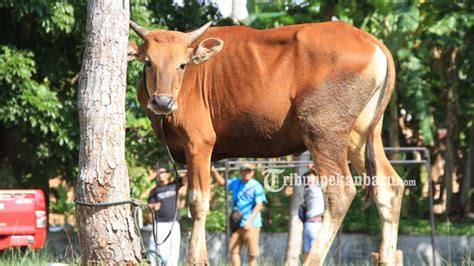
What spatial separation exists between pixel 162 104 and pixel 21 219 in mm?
6068

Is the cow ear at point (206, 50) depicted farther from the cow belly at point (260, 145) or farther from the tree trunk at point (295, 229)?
the tree trunk at point (295, 229)

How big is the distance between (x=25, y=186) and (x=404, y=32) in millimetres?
7466

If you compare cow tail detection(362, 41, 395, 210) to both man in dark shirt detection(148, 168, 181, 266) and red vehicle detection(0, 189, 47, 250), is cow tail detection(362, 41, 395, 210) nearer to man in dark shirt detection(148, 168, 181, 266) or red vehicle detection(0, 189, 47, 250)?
man in dark shirt detection(148, 168, 181, 266)

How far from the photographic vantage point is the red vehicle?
12633 millimetres

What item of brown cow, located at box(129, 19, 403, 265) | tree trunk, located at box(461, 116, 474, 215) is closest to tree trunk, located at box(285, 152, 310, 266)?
tree trunk, located at box(461, 116, 474, 215)

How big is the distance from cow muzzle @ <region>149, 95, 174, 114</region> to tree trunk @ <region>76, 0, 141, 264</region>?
273mm

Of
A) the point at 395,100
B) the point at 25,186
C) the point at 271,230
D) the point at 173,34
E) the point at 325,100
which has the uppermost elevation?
the point at 173,34

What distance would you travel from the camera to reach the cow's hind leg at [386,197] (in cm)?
804

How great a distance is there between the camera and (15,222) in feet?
41.8

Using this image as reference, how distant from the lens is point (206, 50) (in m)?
7.89

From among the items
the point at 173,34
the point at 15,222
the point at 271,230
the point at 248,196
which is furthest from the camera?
the point at 271,230

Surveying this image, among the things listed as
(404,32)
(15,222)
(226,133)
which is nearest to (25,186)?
(15,222)

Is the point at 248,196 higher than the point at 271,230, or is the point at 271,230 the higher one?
the point at 248,196

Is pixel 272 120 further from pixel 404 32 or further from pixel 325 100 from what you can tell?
pixel 404 32
